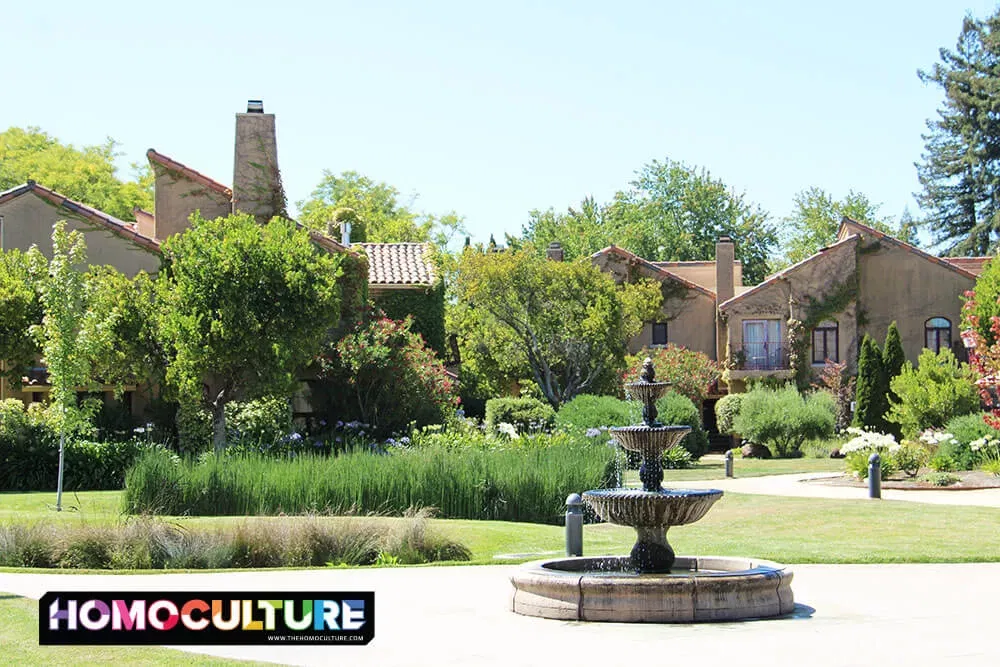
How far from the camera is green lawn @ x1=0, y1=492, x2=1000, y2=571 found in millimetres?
19422

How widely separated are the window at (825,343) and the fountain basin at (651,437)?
4603cm

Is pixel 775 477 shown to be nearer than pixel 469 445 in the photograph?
No

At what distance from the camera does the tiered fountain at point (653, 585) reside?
1274 centimetres

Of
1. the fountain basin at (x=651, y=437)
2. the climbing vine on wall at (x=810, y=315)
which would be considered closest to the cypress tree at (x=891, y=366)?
the climbing vine on wall at (x=810, y=315)

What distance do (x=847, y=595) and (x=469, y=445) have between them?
14.9 m

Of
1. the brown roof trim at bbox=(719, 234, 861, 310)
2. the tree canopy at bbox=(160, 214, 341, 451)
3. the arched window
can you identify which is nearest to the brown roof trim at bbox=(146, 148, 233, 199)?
the tree canopy at bbox=(160, 214, 341, 451)

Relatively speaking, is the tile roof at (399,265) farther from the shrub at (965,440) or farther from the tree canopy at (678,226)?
the tree canopy at (678,226)

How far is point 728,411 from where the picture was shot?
54406 millimetres

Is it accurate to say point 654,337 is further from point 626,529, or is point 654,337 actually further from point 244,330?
point 626,529

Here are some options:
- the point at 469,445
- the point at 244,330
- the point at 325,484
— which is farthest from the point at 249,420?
the point at 325,484

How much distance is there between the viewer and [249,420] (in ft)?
117

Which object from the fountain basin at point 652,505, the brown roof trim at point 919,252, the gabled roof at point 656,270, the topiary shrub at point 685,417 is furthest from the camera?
the gabled roof at point 656,270

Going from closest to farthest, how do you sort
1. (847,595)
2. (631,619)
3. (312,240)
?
(631,619) < (847,595) < (312,240)

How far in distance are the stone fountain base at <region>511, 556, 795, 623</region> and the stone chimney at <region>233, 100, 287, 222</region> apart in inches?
1076
